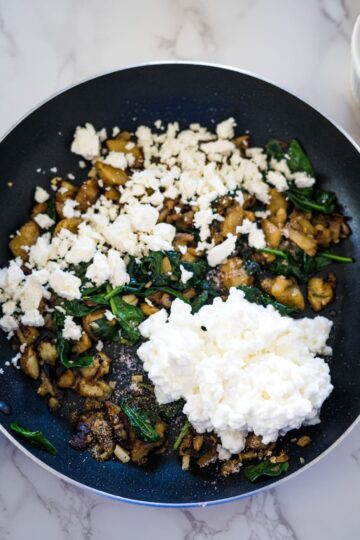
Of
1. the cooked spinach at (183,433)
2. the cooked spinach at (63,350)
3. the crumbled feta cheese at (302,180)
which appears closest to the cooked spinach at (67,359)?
the cooked spinach at (63,350)

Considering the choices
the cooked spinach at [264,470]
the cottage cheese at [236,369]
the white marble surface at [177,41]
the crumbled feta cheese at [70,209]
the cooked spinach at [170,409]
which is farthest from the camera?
the white marble surface at [177,41]

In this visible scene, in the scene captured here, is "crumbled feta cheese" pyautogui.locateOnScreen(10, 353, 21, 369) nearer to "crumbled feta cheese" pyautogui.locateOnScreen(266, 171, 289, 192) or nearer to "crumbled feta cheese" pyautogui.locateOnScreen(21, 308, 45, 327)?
"crumbled feta cheese" pyautogui.locateOnScreen(21, 308, 45, 327)

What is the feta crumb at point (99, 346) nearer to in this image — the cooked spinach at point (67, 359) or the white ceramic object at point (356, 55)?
the cooked spinach at point (67, 359)

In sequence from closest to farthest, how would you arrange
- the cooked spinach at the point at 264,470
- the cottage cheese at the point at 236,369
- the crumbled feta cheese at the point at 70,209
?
the cottage cheese at the point at 236,369, the cooked spinach at the point at 264,470, the crumbled feta cheese at the point at 70,209

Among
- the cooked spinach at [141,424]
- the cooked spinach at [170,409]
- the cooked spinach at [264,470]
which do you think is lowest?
the cooked spinach at [264,470]

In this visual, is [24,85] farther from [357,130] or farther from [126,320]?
[357,130]

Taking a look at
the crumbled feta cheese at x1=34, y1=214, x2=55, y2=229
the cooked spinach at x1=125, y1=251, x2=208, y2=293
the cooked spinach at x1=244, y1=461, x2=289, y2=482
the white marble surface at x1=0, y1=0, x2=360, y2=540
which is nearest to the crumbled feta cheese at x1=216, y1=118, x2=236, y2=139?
the white marble surface at x1=0, y1=0, x2=360, y2=540
